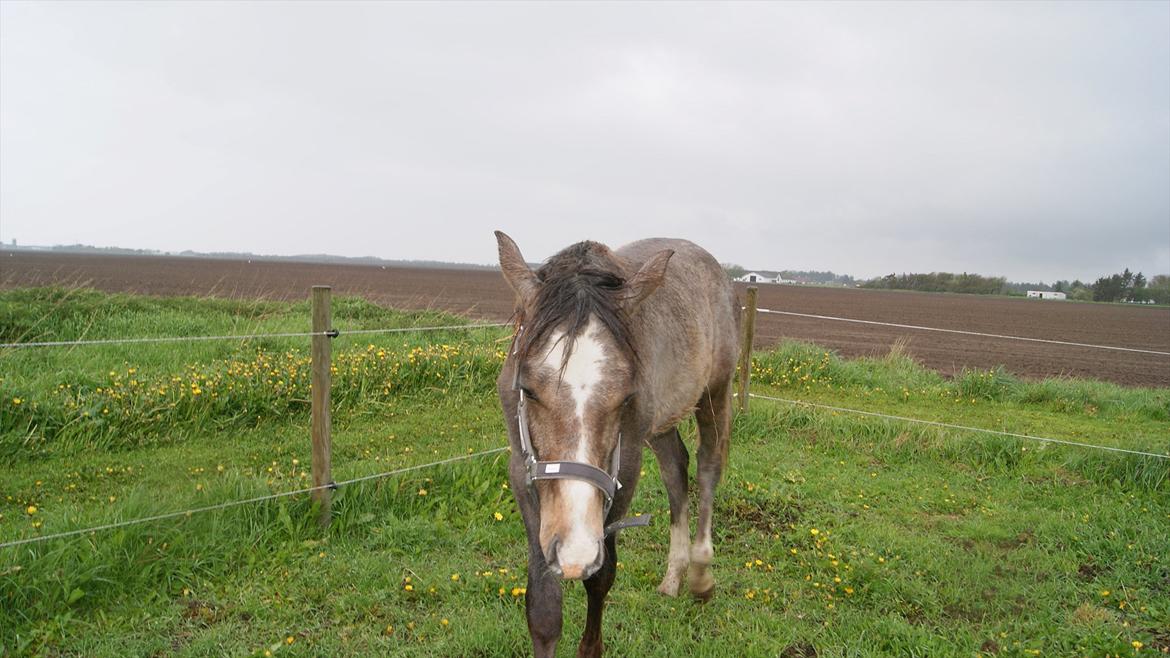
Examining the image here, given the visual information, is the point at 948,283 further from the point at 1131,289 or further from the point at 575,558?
the point at 575,558

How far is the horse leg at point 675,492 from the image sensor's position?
4.31m

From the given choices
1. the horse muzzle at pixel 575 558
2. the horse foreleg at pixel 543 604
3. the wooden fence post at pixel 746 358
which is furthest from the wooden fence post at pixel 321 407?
the wooden fence post at pixel 746 358

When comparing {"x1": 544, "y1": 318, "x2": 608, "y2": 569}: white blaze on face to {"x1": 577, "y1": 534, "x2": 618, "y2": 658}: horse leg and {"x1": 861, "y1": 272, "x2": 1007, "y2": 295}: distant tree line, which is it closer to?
{"x1": 577, "y1": 534, "x2": 618, "y2": 658}: horse leg

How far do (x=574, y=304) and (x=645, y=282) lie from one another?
0.35 meters

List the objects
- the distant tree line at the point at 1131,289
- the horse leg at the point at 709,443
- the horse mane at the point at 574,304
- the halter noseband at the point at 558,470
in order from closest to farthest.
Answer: the halter noseband at the point at 558,470, the horse mane at the point at 574,304, the horse leg at the point at 709,443, the distant tree line at the point at 1131,289

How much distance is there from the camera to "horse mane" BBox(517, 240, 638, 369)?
242 centimetres

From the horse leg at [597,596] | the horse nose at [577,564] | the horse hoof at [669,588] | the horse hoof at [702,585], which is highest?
the horse nose at [577,564]

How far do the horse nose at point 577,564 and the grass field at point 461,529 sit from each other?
5.15 feet

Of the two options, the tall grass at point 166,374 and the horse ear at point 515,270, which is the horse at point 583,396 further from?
the tall grass at point 166,374

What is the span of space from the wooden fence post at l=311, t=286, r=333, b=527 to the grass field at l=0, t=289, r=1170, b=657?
0.45 feet

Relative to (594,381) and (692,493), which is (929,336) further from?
(594,381)

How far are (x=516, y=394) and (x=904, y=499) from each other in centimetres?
471

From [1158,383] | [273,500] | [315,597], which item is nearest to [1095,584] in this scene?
[315,597]

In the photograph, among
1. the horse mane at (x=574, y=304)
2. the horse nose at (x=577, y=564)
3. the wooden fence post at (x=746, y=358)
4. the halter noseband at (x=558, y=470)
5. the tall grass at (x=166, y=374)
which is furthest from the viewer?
the wooden fence post at (x=746, y=358)
